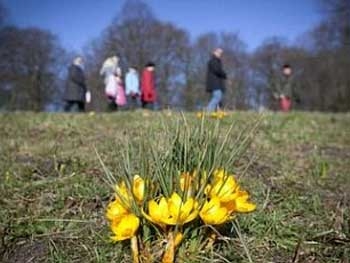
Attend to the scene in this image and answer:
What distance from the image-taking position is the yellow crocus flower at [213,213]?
2.03 m

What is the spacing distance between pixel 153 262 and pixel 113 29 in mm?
39701

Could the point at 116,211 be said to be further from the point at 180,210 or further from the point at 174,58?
the point at 174,58

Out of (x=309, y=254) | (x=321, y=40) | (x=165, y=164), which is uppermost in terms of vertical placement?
(x=321, y=40)

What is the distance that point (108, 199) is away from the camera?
10.1 ft

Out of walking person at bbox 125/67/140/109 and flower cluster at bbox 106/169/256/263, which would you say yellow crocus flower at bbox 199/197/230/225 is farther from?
walking person at bbox 125/67/140/109

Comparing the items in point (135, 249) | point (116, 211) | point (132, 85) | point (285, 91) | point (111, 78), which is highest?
point (111, 78)

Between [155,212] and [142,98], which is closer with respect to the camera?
[155,212]

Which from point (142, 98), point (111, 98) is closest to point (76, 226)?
point (111, 98)

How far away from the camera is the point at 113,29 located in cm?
4053

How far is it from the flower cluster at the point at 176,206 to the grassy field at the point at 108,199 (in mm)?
153

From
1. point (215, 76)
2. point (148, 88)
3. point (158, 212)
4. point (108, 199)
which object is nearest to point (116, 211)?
point (158, 212)

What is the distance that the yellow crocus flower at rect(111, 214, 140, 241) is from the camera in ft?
6.70

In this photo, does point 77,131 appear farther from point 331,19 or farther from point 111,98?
point 331,19

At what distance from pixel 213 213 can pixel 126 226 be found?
0.35 metres
